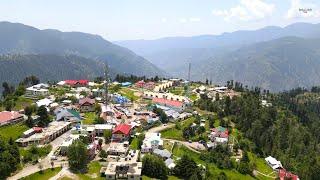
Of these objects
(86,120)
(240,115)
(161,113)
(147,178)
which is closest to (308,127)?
(240,115)

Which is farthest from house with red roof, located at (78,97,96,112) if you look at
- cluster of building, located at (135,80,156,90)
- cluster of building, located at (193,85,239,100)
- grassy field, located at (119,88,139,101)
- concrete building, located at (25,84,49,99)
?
cluster of building, located at (135,80,156,90)

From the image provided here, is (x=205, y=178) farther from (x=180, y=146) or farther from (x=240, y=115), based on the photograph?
(x=240, y=115)

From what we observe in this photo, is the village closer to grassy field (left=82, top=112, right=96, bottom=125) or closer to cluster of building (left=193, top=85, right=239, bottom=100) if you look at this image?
grassy field (left=82, top=112, right=96, bottom=125)

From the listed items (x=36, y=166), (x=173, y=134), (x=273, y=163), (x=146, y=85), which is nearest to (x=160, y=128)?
(x=173, y=134)

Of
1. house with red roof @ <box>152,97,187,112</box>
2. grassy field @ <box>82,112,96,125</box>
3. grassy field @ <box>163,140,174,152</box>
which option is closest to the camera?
grassy field @ <box>163,140,174,152</box>

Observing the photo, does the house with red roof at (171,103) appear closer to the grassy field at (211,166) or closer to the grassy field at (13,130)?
the grassy field at (211,166)

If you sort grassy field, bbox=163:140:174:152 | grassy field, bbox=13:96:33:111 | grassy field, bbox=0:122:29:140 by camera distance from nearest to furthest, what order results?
grassy field, bbox=0:122:29:140, grassy field, bbox=163:140:174:152, grassy field, bbox=13:96:33:111

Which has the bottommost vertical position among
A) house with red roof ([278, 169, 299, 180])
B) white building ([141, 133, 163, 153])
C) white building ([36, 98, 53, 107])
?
house with red roof ([278, 169, 299, 180])

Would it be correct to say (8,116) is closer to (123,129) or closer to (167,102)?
(123,129)

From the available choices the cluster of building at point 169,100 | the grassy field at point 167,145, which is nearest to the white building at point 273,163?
the grassy field at point 167,145
